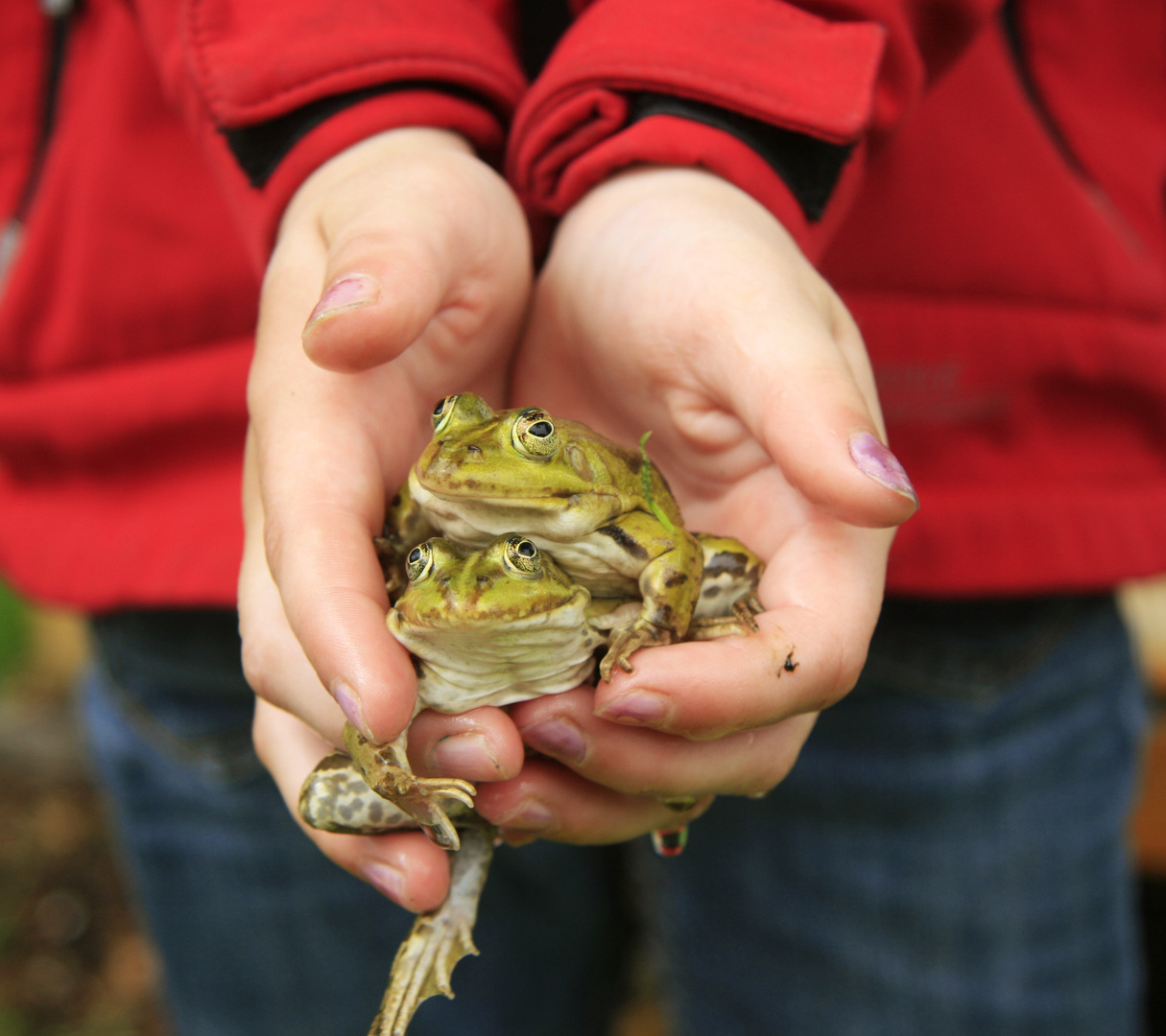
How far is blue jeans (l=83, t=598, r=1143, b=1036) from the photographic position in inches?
83.5

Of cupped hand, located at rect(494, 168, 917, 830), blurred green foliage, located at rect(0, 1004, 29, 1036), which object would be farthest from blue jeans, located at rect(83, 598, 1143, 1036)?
blurred green foliage, located at rect(0, 1004, 29, 1036)

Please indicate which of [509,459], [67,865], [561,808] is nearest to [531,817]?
[561,808]

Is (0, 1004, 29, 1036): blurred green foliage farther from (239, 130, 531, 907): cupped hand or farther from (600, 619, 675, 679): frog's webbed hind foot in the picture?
(600, 619, 675, 679): frog's webbed hind foot

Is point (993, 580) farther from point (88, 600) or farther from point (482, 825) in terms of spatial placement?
point (88, 600)

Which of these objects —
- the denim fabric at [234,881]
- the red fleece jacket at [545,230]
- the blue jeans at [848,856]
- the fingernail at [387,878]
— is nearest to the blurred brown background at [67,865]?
the denim fabric at [234,881]

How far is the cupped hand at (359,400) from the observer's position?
47.5 inches

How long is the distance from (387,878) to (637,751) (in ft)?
1.37

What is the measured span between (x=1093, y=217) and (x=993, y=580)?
0.78m

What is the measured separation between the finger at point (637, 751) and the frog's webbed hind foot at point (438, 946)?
0.27 metres

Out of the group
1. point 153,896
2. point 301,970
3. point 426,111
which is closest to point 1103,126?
point 426,111

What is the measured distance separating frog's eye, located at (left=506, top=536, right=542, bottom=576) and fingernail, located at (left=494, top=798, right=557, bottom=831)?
0.32 metres

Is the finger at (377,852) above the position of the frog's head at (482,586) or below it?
below

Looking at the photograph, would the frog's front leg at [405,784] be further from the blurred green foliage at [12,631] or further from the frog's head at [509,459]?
the blurred green foliage at [12,631]

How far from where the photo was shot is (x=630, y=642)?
1.35 metres
